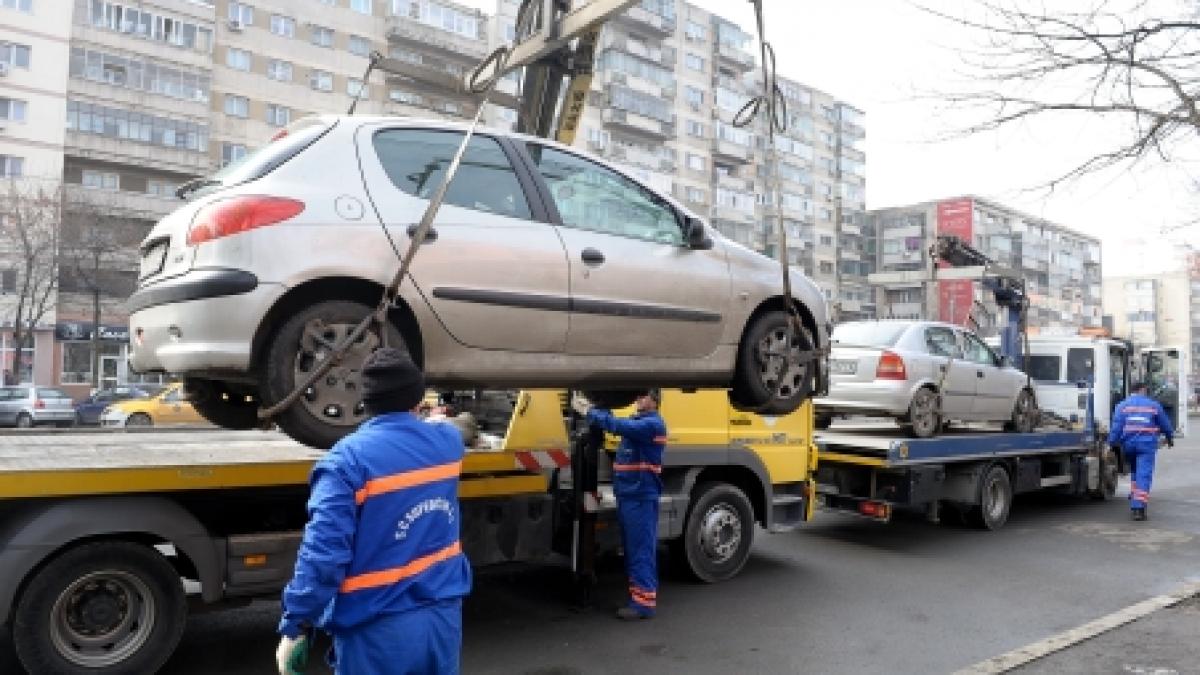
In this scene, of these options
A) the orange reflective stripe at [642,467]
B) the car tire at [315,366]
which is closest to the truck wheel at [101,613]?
the car tire at [315,366]

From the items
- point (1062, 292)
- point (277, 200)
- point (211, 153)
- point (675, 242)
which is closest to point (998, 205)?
point (675, 242)

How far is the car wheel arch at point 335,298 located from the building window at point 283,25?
41.3 metres

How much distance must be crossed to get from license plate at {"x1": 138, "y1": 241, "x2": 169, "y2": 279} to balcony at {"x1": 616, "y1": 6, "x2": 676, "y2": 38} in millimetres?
51861

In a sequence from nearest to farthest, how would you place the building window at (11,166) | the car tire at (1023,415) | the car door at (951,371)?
the car door at (951,371) → the car tire at (1023,415) → the building window at (11,166)

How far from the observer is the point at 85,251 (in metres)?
27.6

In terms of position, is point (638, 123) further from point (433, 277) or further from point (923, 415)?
point (433, 277)

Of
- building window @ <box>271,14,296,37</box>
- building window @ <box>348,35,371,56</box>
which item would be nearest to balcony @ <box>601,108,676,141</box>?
building window @ <box>348,35,371,56</box>

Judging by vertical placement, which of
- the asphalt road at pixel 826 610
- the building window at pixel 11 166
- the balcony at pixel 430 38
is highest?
the balcony at pixel 430 38

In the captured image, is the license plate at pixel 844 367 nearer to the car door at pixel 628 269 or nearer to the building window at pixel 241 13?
the car door at pixel 628 269

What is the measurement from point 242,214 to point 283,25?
41.4 m

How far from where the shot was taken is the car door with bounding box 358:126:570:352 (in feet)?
12.6

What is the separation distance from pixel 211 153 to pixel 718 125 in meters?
33.6

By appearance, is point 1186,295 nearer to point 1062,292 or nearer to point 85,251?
point 1062,292

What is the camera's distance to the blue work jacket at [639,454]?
20.0ft
